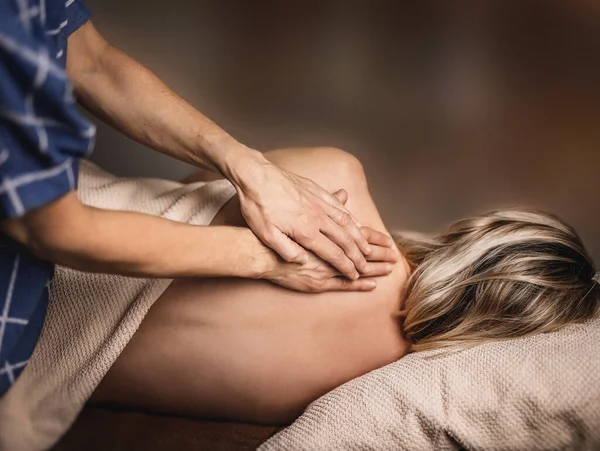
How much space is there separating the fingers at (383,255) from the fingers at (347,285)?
0.04m

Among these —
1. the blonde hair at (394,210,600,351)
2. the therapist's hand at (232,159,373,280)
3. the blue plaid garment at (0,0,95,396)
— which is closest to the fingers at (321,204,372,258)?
the therapist's hand at (232,159,373,280)

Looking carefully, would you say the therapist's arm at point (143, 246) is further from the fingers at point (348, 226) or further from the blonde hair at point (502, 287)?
the blonde hair at point (502, 287)

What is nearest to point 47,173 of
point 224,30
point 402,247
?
point 402,247

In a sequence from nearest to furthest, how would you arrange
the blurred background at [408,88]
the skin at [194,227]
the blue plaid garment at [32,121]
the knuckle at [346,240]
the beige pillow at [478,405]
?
the blue plaid garment at [32,121], the skin at [194,227], the beige pillow at [478,405], the knuckle at [346,240], the blurred background at [408,88]

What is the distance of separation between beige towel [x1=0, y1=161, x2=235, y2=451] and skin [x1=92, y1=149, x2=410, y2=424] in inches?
1.7

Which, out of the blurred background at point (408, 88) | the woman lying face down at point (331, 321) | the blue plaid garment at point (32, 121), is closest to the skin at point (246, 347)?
the woman lying face down at point (331, 321)

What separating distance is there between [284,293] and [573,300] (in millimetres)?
467

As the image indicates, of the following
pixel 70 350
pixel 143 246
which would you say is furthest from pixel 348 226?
pixel 70 350

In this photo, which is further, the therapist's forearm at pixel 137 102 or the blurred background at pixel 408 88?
the blurred background at pixel 408 88

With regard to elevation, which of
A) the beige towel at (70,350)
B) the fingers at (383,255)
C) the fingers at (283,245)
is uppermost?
the fingers at (283,245)

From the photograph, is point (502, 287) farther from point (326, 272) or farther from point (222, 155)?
point (222, 155)

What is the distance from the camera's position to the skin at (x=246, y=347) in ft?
3.09

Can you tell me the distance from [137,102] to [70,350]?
0.41 m

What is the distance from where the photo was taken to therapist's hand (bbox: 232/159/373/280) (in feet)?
2.93
